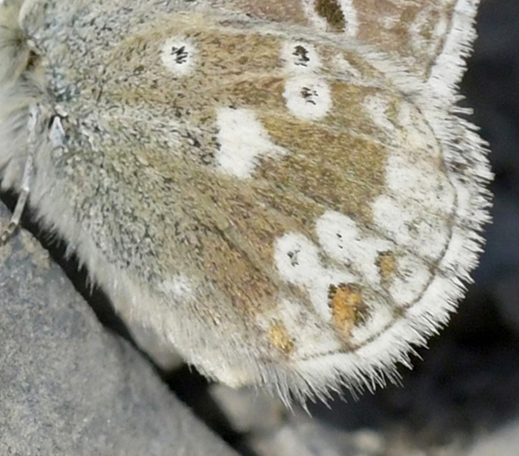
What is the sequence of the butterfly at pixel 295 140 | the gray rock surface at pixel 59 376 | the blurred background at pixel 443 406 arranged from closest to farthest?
the butterfly at pixel 295 140 < the gray rock surface at pixel 59 376 < the blurred background at pixel 443 406

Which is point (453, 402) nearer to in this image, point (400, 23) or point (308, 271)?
point (308, 271)

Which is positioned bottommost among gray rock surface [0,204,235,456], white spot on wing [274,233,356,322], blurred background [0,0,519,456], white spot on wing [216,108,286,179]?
blurred background [0,0,519,456]

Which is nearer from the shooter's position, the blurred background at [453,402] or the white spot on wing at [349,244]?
the white spot on wing at [349,244]

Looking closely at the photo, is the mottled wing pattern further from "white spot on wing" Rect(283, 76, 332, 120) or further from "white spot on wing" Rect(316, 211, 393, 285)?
"white spot on wing" Rect(316, 211, 393, 285)

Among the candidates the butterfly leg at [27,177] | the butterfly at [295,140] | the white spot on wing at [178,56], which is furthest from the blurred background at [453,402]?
the white spot on wing at [178,56]

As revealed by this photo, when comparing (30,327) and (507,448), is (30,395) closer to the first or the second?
(30,327)

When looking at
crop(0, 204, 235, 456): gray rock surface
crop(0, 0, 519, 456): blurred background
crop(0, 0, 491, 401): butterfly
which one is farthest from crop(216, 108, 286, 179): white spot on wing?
crop(0, 0, 519, 456): blurred background

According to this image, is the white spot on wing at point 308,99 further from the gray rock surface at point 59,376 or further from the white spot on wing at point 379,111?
the gray rock surface at point 59,376

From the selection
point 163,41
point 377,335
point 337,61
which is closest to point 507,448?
point 377,335
